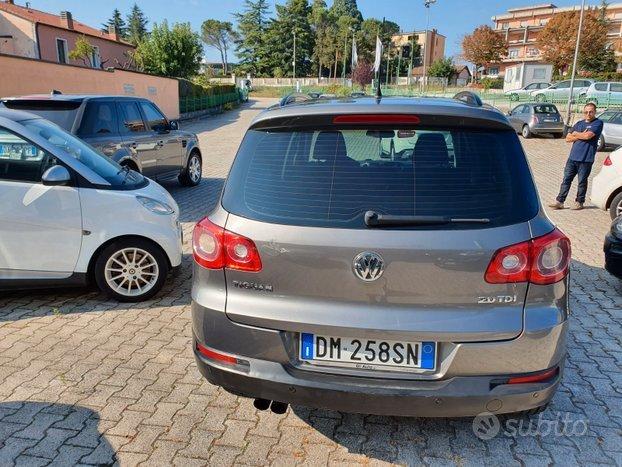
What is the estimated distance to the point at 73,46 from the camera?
3922 cm

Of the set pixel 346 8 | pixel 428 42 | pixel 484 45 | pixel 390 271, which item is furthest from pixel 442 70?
pixel 390 271

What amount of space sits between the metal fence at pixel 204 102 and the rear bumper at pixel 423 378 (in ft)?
94.8

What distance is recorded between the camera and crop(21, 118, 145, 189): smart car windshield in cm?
458

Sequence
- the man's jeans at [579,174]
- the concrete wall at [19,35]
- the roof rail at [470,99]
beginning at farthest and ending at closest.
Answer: the concrete wall at [19,35]
the man's jeans at [579,174]
the roof rail at [470,99]

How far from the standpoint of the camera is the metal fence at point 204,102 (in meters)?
29.8

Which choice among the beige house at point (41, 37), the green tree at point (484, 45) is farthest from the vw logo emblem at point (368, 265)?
the green tree at point (484, 45)

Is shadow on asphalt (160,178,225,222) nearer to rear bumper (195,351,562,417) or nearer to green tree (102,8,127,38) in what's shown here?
→ rear bumper (195,351,562,417)

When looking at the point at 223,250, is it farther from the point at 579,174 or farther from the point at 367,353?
the point at 579,174

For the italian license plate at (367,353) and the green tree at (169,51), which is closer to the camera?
the italian license plate at (367,353)

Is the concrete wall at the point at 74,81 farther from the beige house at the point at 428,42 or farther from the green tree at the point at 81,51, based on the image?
the beige house at the point at 428,42

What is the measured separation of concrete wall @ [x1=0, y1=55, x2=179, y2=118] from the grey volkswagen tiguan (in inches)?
572

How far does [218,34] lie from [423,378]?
384 ft

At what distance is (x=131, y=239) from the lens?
4.55 meters

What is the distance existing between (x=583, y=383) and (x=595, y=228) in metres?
5.21
